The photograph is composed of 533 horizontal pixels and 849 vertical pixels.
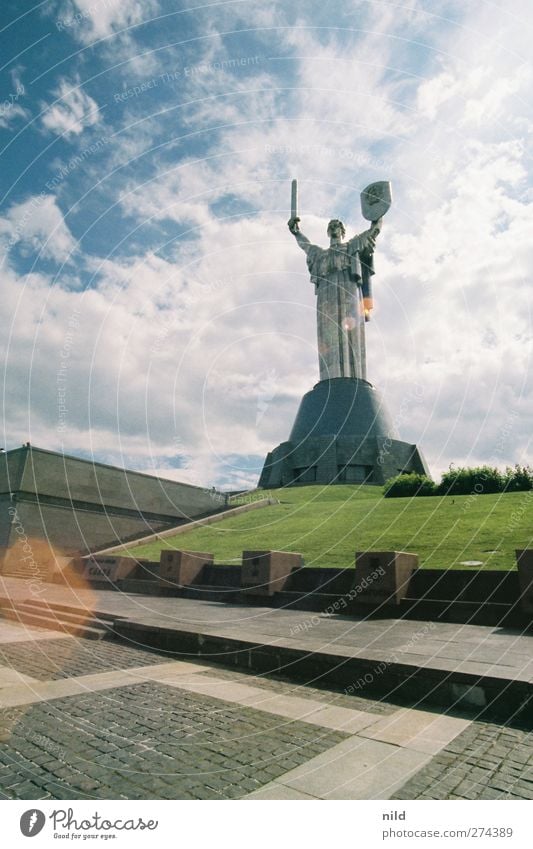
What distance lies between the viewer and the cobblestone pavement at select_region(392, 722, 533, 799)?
130 inches

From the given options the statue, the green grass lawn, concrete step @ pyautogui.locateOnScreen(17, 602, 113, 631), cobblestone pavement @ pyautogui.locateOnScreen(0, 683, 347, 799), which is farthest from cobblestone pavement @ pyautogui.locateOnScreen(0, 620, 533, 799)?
the statue

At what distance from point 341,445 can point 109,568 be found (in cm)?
2961

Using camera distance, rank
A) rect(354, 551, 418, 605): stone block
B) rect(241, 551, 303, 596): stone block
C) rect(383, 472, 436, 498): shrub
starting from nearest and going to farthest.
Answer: rect(354, 551, 418, 605): stone block → rect(241, 551, 303, 596): stone block → rect(383, 472, 436, 498): shrub

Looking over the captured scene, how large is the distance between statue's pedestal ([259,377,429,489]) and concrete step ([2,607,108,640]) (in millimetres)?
32400

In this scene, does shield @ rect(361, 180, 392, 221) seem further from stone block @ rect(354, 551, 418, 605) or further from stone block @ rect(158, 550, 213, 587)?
stone block @ rect(354, 551, 418, 605)

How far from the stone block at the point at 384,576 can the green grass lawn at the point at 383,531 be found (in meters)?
1.95

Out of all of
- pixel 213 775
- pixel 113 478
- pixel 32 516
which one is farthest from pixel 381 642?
pixel 113 478

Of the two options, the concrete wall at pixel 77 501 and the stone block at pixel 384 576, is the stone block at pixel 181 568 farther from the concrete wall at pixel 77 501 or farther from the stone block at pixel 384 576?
the concrete wall at pixel 77 501

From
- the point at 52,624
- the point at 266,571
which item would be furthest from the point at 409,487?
the point at 52,624

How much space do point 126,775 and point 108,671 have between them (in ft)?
12.1

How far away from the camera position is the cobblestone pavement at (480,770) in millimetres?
3309

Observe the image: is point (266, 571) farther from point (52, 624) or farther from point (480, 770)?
point (480, 770)

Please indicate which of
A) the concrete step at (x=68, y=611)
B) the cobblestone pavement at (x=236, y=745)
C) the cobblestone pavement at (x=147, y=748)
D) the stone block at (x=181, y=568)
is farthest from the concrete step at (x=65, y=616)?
the cobblestone pavement at (x=147, y=748)
